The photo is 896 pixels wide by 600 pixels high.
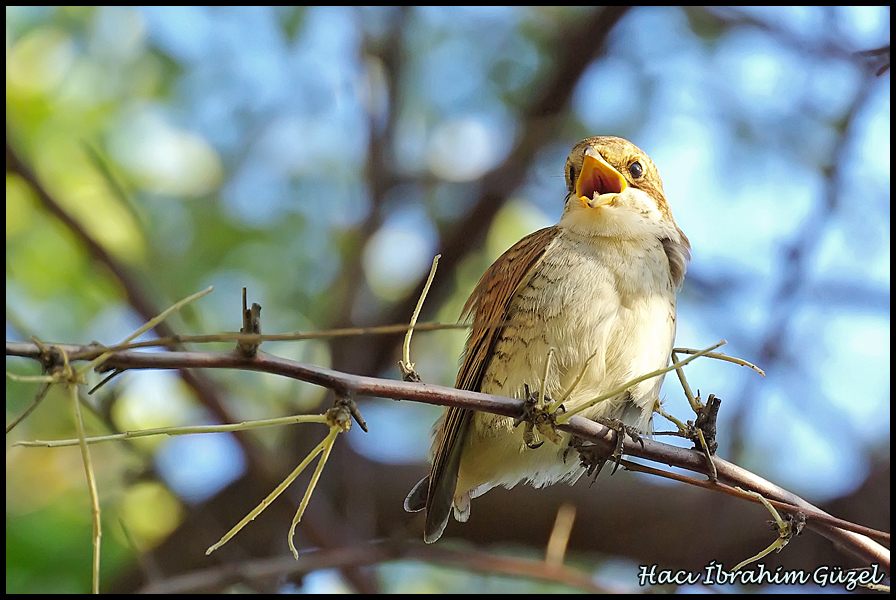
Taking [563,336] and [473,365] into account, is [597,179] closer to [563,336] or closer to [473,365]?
[563,336]

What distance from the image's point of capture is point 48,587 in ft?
16.4

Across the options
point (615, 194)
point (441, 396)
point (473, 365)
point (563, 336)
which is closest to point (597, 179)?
point (615, 194)

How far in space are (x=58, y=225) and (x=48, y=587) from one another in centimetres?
237

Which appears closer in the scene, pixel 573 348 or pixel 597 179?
pixel 573 348

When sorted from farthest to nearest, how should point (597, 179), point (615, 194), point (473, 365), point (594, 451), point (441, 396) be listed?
point (597, 179) → point (615, 194) → point (473, 365) → point (594, 451) → point (441, 396)

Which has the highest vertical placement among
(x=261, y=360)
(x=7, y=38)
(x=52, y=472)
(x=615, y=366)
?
(x=7, y=38)

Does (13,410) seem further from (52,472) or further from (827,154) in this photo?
(827,154)

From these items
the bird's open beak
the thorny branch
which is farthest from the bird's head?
the thorny branch

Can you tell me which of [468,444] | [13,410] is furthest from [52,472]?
[468,444]

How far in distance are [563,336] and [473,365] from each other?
407 millimetres

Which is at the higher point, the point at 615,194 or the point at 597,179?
the point at 597,179

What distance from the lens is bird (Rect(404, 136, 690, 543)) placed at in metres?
3.19

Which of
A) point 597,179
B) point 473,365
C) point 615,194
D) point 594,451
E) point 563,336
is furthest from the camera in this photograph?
point 597,179

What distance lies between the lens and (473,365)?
3299mm
